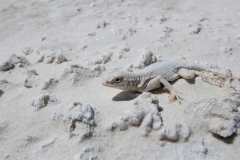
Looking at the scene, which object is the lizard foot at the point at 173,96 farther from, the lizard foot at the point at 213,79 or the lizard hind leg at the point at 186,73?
the lizard foot at the point at 213,79

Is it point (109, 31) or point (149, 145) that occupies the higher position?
point (109, 31)

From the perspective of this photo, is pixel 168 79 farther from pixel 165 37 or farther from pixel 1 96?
pixel 1 96

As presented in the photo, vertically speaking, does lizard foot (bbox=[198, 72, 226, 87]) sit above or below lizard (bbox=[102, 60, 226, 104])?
below

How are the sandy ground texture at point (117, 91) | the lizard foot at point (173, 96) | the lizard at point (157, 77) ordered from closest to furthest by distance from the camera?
1. the sandy ground texture at point (117, 91)
2. the lizard foot at point (173, 96)
3. the lizard at point (157, 77)

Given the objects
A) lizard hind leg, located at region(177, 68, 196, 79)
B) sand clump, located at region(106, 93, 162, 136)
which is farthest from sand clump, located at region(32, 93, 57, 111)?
lizard hind leg, located at region(177, 68, 196, 79)

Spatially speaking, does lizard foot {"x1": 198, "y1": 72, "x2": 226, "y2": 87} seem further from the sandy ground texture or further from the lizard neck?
the lizard neck

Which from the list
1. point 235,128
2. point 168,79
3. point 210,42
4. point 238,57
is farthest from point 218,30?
point 235,128

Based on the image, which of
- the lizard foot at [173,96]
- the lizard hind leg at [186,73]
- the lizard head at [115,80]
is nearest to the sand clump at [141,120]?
the lizard foot at [173,96]
